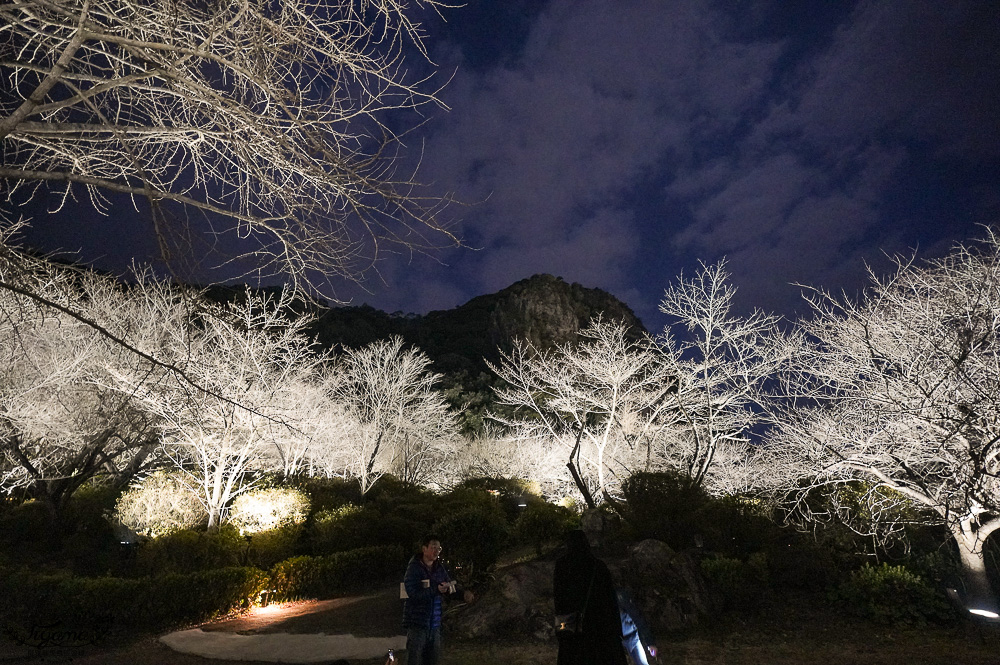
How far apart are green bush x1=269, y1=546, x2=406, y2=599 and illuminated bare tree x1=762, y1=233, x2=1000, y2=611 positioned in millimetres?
8898

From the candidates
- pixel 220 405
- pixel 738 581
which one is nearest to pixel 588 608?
pixel 738 581

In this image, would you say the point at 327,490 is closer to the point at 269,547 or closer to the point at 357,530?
the point at 357,530

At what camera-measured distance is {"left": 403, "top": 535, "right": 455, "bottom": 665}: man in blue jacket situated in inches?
168

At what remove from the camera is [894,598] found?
688cm

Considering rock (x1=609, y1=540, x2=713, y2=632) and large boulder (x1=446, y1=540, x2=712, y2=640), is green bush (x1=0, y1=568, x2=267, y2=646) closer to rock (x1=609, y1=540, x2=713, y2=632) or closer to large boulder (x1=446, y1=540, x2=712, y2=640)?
large boulder (x1=446, y1=540, x2=712, y2=640)

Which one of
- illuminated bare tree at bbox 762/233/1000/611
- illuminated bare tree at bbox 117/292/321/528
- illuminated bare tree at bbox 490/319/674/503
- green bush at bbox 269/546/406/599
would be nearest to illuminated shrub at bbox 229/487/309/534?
illuminated bare tree at bbox 117/292/321/528

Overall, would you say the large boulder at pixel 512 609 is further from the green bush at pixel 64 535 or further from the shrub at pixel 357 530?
the green bush at pixel 64 535

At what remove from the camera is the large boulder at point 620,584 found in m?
6.67

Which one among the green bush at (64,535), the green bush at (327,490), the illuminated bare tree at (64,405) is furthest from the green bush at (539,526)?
the illuminated bare tree at (64,405)

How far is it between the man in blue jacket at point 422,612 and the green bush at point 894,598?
6.73m

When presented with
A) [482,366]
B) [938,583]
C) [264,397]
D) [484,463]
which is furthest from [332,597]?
[482,366]

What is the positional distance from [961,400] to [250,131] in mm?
9413

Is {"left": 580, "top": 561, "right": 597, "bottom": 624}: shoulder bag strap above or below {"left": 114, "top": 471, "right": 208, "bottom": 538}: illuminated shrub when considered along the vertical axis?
below

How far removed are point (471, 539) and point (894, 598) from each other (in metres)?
6.78
